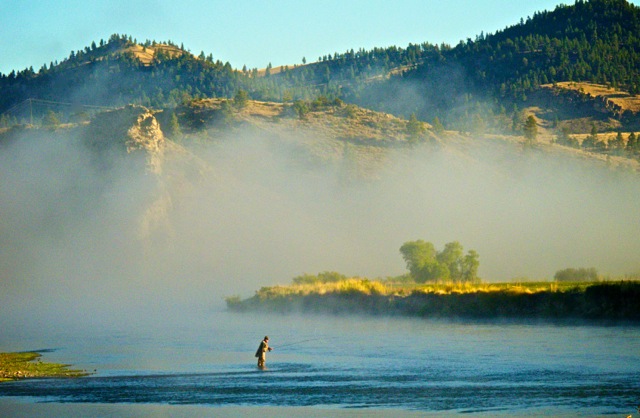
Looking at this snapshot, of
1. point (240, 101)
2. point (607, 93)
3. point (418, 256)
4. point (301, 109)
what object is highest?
point (607, 93)

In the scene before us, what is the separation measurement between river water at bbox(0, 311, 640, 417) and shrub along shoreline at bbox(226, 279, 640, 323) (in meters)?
1.80

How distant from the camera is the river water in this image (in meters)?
22.8

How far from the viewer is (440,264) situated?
213 feet

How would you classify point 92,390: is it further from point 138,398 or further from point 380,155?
point 380,155

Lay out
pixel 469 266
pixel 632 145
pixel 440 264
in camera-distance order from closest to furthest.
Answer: pixel 440 264, pixel 469 266, pixel 632 145

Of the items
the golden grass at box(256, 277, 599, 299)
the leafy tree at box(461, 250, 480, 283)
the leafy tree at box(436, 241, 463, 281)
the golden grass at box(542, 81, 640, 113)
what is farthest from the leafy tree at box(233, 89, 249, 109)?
the leafy tree at box(461, 250, 480, 283)

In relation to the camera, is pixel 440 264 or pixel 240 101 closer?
pixel 440 264

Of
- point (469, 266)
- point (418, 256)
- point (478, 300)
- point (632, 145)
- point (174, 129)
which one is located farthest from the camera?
point (632, 145)

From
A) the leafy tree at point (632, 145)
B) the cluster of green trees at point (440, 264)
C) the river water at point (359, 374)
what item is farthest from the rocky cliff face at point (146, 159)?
the leafy tree at point (632, 145)

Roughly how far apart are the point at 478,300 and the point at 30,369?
2147 cm

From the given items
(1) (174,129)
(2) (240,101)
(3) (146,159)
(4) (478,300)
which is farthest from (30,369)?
(2) (240,101)

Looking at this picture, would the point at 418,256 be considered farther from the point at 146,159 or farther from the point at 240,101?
the point at 240,101

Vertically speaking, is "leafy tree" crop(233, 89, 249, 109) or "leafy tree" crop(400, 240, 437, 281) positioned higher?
"leafy tree" crop(233, 89, 249, 109)

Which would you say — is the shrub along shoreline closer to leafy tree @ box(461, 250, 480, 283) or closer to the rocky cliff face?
leafy tree @ box(461, 250, 480, 283)
